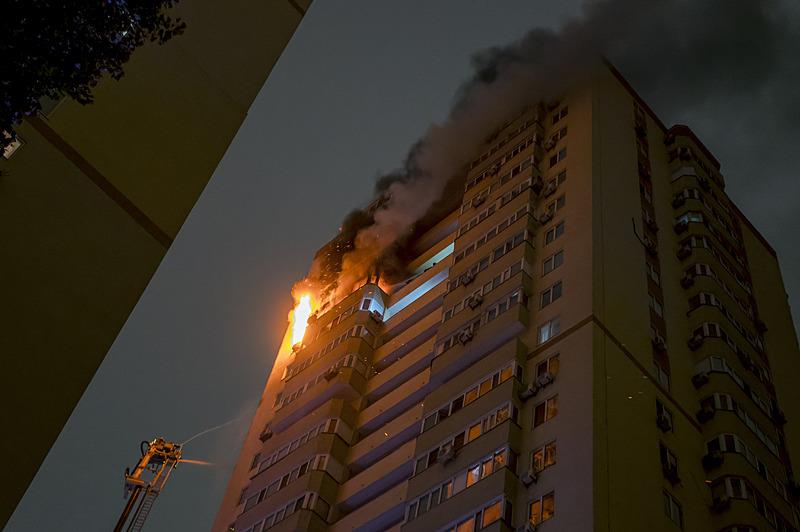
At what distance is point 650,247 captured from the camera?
108 ft

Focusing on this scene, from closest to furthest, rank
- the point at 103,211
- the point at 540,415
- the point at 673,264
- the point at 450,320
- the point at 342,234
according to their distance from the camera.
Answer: the point at 103,211 → the point at 540,415 → the point at 450,320 → the point at 673,264 → the point at 342,234

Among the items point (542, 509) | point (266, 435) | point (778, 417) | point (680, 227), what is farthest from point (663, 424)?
point (266, 435)

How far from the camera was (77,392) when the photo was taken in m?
7.69

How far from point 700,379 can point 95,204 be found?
2500 centimetres

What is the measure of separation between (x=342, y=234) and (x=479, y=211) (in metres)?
15.8

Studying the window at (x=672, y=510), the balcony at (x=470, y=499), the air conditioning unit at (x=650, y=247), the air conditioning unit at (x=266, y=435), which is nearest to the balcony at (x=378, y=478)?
the balcony at (x=470, y=499)

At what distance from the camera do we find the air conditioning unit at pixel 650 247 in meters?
32.9

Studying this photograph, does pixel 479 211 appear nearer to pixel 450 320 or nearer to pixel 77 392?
pixel 450 320

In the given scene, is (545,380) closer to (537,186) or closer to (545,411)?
(545,411)

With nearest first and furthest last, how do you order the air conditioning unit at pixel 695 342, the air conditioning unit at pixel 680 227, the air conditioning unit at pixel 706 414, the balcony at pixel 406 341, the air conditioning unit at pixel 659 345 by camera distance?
1. the air conditioning unit at pixel 706 414
2. the air conditioning unit at pixel 659 345
3. the air conditioning unit at pixel 695 342
4. the balcony at pixel 406 341
5. the air conditioning unit at pixel 680 227

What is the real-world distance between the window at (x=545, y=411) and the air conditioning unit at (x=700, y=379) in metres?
7.30

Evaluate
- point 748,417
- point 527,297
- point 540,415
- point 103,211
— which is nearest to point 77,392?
point 103,211

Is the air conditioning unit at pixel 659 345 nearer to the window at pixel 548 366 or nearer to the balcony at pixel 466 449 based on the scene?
the window at pixel 548 366

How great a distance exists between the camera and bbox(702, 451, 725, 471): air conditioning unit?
84.8 feet
